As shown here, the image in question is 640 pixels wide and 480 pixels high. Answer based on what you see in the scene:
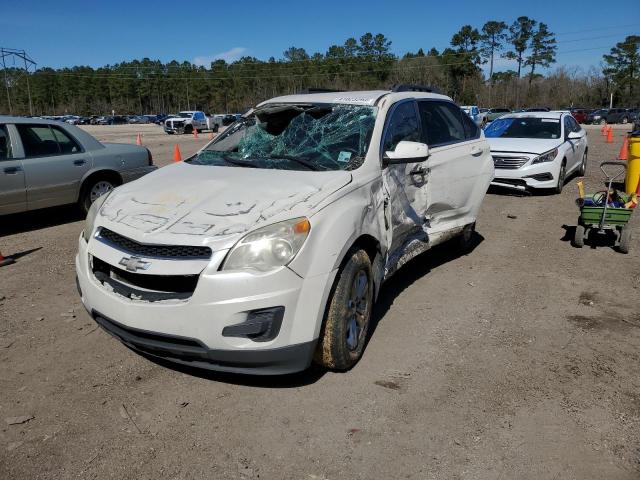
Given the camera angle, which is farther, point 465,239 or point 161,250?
point 465,239

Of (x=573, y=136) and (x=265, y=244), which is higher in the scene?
(x=573, y=136)

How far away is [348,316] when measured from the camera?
11.0ft

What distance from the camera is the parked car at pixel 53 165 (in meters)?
7.04

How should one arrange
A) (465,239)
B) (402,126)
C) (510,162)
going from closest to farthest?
(402,126)
(465,239)
(510,162)

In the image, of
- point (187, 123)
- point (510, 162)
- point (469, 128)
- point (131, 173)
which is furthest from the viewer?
point (187, 123)

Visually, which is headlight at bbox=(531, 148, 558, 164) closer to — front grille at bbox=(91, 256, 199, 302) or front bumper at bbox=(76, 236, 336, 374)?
front bumper at bbox=(76, 236, 336, 374)

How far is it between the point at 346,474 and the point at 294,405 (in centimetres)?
66

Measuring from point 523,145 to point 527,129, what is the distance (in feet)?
4.10

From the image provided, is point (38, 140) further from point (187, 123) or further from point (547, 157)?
point (187, 123)

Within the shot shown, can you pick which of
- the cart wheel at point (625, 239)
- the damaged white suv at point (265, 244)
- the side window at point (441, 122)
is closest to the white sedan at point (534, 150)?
the cart wheel at point (625, 239)

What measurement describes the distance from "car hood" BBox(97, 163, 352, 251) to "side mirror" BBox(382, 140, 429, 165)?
19.9 inches

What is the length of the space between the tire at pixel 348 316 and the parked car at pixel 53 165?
5.54m

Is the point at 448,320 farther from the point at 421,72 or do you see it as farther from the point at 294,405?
the point at 421,72

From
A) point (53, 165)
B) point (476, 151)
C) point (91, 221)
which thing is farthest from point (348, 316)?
point (53, 165)
